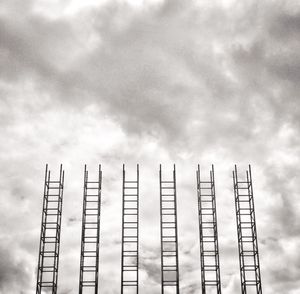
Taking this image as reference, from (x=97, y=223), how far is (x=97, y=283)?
3017mm

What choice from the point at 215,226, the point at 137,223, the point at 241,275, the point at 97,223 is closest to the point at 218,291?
the point at 241,275

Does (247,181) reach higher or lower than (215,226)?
higher

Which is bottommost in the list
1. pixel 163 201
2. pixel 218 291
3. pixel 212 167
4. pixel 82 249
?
pixel 218 291

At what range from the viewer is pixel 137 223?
2705 cm

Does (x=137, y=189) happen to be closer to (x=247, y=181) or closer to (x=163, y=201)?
(x=163, y=201)

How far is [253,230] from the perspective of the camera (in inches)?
1084

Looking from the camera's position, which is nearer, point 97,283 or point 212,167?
point 97,283

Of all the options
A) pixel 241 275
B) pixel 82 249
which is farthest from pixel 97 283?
pixel 241 275

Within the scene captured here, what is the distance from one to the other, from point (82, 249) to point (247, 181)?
29.8ft

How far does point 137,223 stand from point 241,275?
5610 mm

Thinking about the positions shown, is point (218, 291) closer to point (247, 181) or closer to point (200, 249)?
point (200, 249)

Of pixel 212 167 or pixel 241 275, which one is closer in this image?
pixel 241 275

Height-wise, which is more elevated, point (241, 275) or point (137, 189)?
point (137, 189)

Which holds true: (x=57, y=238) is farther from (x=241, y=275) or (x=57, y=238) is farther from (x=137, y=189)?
(x=241, y=275)
